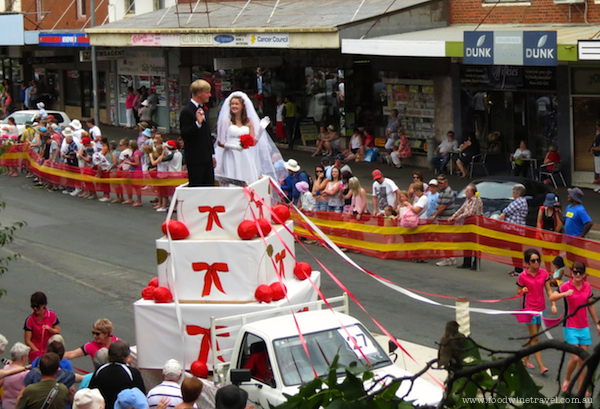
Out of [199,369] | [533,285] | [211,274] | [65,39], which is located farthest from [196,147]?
[65,39]

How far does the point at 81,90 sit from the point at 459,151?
79.7ft

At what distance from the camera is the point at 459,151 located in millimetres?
23266

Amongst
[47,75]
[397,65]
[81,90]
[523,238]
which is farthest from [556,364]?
[47,75]

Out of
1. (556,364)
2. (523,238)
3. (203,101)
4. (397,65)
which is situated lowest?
(556,364)

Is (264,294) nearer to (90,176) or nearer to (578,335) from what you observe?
(578,335)

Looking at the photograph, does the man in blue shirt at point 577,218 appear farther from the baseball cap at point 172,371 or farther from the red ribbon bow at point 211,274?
the baseball cap at point 172,371

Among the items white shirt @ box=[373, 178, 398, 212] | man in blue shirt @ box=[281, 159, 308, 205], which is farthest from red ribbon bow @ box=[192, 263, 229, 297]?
man in blue shirt @ box=[281, 159, 308, 205]

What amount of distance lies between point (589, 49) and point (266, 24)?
11297mm

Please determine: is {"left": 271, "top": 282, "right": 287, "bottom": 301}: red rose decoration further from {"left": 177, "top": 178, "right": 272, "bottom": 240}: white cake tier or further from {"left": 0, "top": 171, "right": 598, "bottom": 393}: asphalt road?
{"left": 0, "top": 171, "right": 598, "bottom": 393}: asphalt road

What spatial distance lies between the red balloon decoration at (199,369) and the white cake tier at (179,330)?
0.43 feet

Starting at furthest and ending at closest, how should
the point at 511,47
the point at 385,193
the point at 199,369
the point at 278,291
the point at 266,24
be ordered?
the point at 266,24, the point at 511,47, the point at 385,193, the point at 278,291, the point at 199,369

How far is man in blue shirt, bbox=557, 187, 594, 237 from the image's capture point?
13539mm

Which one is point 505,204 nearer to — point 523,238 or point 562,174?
point 523,238

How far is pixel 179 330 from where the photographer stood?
30.1 ft
